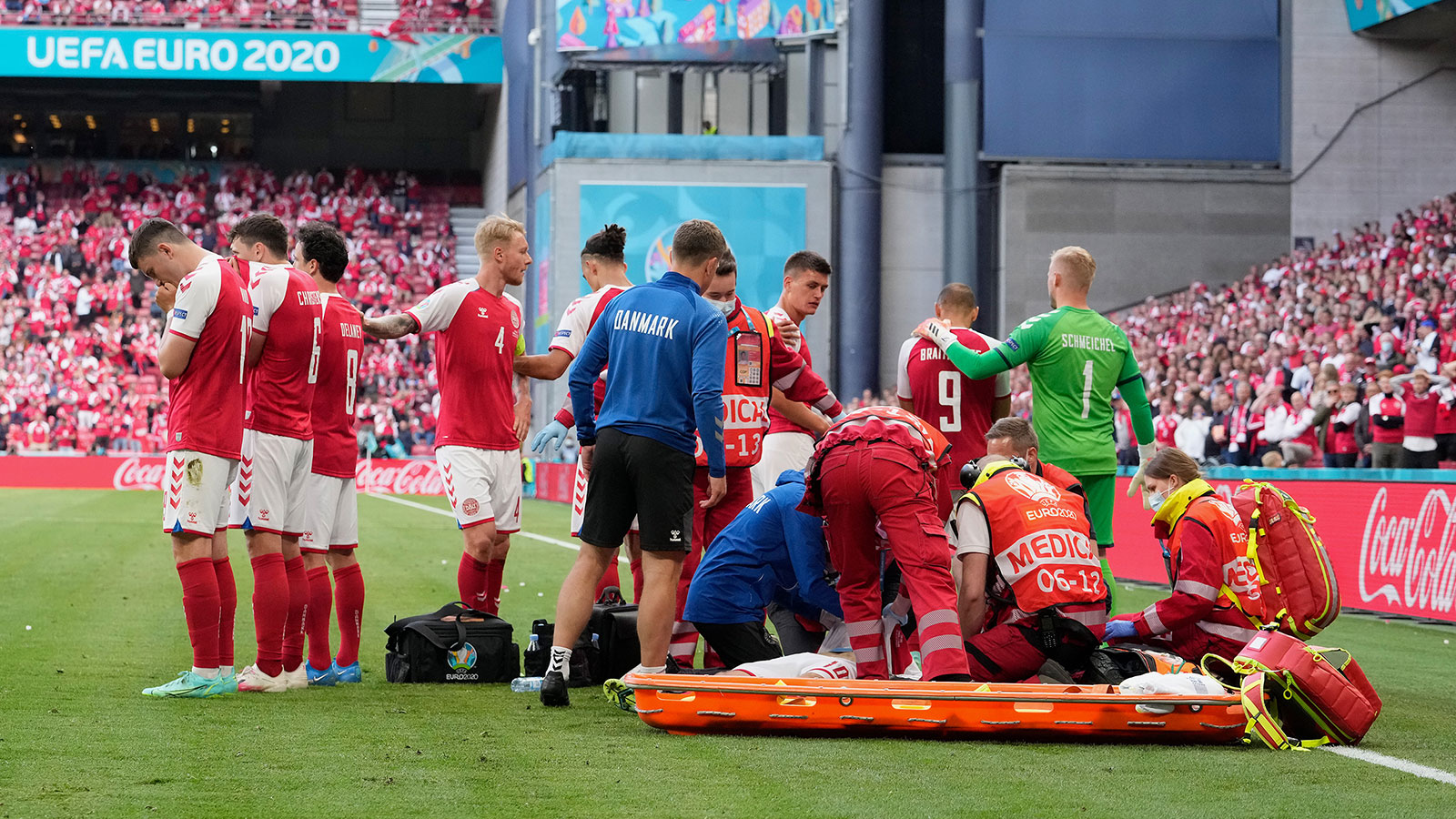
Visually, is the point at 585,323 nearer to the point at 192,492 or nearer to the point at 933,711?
the point at 192,492

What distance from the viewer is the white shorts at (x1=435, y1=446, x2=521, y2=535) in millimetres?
7938

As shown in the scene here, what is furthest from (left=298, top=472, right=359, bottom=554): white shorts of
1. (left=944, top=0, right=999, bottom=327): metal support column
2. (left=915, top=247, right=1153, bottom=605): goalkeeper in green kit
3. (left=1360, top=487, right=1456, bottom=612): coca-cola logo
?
(left=944, top=0, right=999, bottom=327): metal support column

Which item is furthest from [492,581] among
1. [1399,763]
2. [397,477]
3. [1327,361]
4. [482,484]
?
[397,477]

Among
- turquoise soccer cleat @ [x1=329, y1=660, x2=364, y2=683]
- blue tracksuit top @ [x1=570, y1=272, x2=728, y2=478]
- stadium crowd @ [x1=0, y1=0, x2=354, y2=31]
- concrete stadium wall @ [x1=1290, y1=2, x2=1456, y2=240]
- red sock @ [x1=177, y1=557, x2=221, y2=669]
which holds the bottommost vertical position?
turquoise soccer cleat @ [x1=329, y1=660, x2=364, y2=683]

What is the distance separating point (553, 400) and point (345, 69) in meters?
11.6

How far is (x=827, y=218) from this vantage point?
34.6 metres

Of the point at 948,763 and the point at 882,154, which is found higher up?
the point at 882,154

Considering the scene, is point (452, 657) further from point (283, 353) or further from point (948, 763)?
point (948, 763)

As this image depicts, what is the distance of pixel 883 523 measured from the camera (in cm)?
627

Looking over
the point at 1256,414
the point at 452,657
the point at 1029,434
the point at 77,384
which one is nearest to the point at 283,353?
the point at 452,657

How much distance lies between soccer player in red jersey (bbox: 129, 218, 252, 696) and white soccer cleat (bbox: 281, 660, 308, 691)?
36 cm

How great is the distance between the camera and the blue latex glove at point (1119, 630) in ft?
23.6

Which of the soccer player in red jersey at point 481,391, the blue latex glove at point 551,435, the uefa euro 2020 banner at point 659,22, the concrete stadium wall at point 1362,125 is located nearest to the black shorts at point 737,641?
the blue latex glove at point 551,435

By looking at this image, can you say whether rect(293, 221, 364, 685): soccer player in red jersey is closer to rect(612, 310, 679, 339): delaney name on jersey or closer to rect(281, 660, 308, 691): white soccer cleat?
rect(281, 660, 308, 691): white soccer cleat
